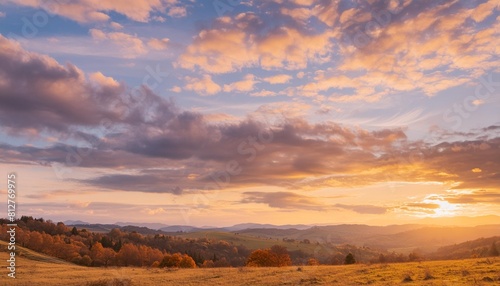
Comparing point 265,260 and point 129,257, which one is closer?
point 265,260

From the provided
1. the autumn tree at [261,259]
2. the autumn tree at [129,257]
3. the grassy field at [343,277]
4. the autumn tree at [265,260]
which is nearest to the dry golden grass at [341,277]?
the grassy field at [343,277]

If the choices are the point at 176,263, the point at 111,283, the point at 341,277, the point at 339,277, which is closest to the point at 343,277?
the point at 341,277

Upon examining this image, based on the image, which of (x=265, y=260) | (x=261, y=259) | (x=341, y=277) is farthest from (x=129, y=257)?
(x=341, y=277)

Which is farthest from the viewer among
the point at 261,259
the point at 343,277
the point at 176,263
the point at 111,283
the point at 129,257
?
the point at 129,257

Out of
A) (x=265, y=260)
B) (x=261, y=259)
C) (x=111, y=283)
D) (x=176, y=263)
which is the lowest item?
(x=176, y=263)

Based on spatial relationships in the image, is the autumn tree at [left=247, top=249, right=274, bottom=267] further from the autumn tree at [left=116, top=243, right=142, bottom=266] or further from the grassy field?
the autumn tree at [left=116, top=243, right=142, bottom=266]

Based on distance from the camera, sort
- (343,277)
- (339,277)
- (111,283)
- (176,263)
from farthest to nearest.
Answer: (176,263), (111,283), (339,277), (343,277)

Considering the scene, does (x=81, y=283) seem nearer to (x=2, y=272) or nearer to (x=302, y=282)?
(x=2, y=272)

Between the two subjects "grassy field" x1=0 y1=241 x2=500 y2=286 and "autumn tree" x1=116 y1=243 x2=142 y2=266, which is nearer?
"grassy field" x1=0 y1=241 x2=500 y2=286

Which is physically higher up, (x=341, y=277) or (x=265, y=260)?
(x=341, y=277)

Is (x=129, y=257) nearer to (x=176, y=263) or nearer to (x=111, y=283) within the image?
(x=176, y=263)

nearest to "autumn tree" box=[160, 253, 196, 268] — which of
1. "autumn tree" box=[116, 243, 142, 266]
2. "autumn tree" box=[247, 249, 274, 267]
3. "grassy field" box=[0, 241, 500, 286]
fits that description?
"autumn tree" box=[247, 249, 274, 267]

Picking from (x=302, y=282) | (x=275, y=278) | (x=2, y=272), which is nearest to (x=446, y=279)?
(x=302, y=282)

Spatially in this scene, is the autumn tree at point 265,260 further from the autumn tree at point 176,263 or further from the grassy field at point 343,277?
the grassy field at point 343,277
